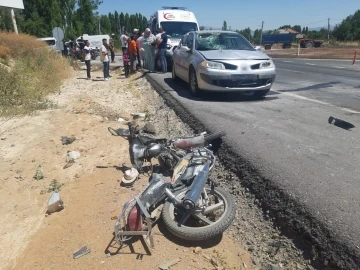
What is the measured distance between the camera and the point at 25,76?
1143 centimetres

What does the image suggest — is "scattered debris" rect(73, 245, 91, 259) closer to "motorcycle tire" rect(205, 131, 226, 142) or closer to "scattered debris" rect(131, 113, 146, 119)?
"motorcycle tire" rect(205, 131, 226, 142)

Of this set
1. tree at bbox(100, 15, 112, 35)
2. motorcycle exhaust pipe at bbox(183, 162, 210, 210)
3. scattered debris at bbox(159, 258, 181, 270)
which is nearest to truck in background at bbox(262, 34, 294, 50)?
tree at bbox(100, 15, 112, 35)

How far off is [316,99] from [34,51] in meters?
13.6

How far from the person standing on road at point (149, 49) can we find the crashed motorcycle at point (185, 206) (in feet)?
31.2

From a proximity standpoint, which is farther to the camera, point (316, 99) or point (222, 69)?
point (316, 99)

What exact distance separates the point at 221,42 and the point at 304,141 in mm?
4428

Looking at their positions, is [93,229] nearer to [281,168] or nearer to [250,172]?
[250,172]

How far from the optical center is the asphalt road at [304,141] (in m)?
3.05

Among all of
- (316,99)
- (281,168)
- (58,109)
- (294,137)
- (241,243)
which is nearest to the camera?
(241,243)

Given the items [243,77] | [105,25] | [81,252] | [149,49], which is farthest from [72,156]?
[105,25]

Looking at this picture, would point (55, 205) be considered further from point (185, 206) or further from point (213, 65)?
point (213, 65)

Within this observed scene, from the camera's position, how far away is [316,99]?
7809mm

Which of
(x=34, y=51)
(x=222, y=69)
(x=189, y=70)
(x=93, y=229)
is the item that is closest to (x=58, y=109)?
(x=189, y=70)

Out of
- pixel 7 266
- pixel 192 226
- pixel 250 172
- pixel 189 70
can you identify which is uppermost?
pixel 189 70
